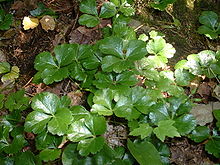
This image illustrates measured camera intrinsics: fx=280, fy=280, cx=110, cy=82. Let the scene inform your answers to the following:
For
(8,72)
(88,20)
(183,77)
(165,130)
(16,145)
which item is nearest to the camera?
(165,130)

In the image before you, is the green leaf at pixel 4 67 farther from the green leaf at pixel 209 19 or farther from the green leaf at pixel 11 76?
the green leaf at pixel 209 19

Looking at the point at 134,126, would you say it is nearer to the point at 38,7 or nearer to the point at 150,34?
the point at 150,34

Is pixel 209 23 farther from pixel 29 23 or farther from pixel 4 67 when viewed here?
pixel 4 67

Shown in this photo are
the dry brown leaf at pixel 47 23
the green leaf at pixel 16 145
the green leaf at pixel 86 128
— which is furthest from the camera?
the dry brown leaf at pixel 47 23

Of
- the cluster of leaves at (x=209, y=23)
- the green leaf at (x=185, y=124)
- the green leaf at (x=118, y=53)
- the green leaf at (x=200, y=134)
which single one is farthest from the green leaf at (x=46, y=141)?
the cluster of leaves at (x=209, y=23)

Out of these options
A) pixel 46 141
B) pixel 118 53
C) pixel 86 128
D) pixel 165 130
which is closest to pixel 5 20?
pixel 118 53

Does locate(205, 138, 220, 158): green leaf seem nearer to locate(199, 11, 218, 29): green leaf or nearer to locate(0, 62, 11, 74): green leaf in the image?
locate(199, 11, 218, 29): green leaf
